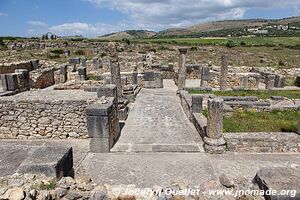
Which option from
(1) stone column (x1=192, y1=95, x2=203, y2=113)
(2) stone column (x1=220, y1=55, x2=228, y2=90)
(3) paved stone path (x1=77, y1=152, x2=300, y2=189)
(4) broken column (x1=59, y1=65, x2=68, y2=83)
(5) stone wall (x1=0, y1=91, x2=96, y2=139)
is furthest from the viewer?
(4) broken column (x1=59, y1=65, x2=68, y2=83)

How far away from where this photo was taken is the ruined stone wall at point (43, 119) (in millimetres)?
9406

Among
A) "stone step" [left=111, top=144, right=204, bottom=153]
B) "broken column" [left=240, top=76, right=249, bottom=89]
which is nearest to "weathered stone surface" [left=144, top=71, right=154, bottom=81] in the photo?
"broken column" [left=240, top=76, right=249, bottom=89]

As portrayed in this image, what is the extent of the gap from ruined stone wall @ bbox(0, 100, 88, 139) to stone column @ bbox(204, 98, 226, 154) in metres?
4.12

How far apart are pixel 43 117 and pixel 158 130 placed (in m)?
4.09

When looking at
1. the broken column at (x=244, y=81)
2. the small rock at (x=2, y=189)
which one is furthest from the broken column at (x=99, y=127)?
the broken column at (x=244, y=81)

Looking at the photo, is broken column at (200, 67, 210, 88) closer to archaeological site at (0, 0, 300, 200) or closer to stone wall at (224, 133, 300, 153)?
archaeological site at (0, 0, 300, 200)

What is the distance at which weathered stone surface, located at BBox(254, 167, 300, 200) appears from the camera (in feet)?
12.2

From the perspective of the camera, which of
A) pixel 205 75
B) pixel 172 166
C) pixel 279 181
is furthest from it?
pixel 205 75

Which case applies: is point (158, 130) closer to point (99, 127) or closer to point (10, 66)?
point (99, 127)

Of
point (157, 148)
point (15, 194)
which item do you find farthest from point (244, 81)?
point (15, 194)

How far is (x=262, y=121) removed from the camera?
35.2 ft

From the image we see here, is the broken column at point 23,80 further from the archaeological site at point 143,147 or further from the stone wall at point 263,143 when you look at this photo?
the stone wall at point 263,143

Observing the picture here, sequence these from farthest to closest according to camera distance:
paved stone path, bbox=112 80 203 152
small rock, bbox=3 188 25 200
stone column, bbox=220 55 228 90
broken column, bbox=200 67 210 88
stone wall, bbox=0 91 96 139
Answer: broken column, bbox=200 67 210 88, stone column, bbox=220 55 228 90, stone wall, bbox=0 91 96 139, paved stone path, bbox=112 80 203 152, small rock, bbox=3 188 25 200

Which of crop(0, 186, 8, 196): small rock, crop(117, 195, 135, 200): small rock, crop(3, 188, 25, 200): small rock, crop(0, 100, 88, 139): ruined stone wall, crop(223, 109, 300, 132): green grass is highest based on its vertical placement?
crop(0, 186, 8, 196): small rock
